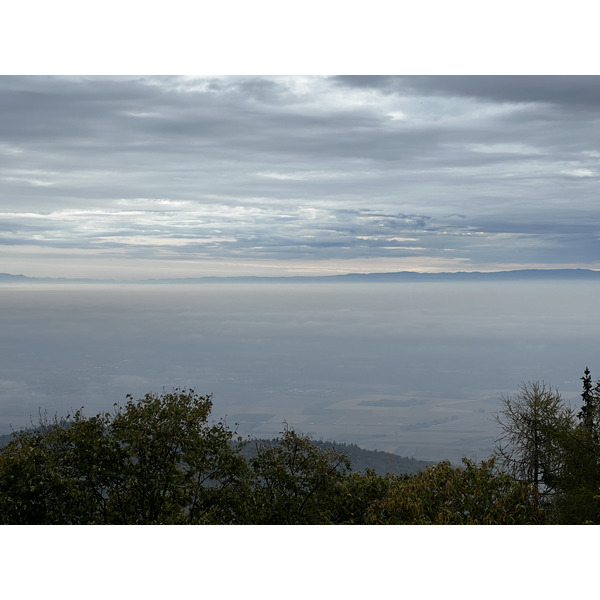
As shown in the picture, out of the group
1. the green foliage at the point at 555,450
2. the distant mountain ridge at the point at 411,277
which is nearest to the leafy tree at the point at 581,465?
the green foliage at the point at 555,450

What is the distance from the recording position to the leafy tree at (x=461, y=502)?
6207 millimetres

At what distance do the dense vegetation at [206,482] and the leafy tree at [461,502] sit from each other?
1 cm

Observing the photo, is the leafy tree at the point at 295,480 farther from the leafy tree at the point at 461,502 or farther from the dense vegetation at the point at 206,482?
the leafy tree at the point at 461,502

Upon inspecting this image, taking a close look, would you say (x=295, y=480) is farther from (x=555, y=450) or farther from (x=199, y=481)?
(x=555, y=450)

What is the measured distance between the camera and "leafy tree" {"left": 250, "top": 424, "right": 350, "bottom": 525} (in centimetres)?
768

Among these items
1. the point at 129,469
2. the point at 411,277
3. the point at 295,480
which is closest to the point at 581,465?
the point at 295,480

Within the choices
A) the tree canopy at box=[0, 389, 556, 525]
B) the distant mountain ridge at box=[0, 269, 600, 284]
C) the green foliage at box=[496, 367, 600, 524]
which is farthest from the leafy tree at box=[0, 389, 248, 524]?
the distant mountain ridge at box=[0, 269, 600, 284]

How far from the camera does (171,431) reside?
7.25 metres

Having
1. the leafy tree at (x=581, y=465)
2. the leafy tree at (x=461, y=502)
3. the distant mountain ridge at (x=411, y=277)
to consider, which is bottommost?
the leafy tree at (x=581, y=465)

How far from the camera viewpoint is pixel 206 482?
8.01 metres
